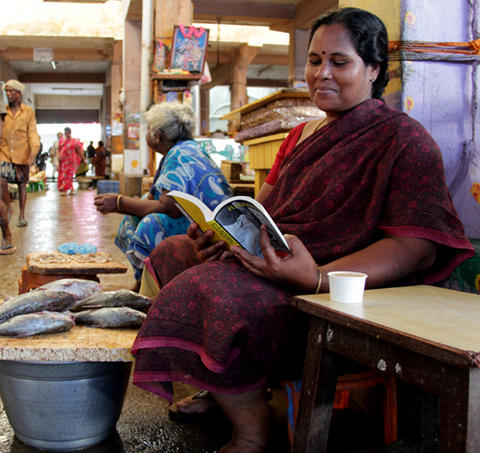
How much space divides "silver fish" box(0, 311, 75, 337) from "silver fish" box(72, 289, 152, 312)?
26 cm

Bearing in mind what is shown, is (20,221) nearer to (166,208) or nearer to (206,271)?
(166,208)

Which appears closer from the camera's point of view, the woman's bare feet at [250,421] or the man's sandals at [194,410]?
the woman's bare feet at [250,421]

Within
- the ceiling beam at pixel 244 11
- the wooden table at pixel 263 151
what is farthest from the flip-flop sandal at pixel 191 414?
the ceiling beam at pixel 244 11

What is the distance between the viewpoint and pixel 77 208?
10.7 meters

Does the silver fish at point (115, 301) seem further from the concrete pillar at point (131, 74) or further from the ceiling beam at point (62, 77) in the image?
the ceiling beam at point (62, 77)

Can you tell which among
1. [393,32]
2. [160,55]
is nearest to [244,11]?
[160,55]

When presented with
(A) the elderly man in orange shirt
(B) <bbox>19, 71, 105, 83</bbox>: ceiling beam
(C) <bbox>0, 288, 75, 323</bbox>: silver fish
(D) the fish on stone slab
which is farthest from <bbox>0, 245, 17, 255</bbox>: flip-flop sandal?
(B) <bbox>19, 71, 105, 83</bbox>: ceiling beam

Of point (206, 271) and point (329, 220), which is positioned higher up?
point (329, 220)

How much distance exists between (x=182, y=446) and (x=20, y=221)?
6.52 meters

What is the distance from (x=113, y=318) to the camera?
1.97m

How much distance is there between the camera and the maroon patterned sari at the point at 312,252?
1506 mm

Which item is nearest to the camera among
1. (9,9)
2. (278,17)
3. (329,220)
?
(329,220)

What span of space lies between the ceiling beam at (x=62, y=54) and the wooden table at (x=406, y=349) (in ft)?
55.0

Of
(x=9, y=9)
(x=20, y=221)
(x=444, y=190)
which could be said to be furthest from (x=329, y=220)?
(x=9, y=9)
